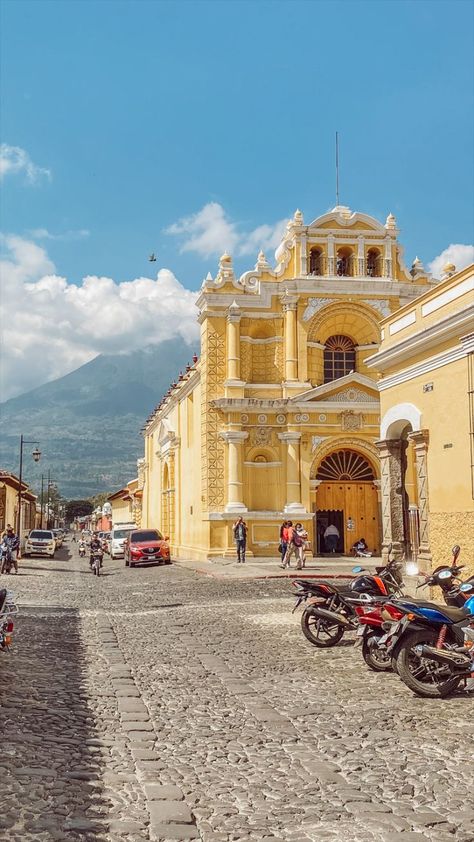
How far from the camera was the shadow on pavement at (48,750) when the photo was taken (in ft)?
15.1

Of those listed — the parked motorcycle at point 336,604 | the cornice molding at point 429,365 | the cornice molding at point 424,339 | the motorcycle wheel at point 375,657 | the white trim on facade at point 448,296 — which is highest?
the white trim on facade at point 448,296

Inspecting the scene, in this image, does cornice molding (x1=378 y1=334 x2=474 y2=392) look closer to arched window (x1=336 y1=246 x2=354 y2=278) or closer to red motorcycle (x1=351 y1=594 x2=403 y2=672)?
red motorcycle (x1=351 y1=594 x2=403 y2=672)

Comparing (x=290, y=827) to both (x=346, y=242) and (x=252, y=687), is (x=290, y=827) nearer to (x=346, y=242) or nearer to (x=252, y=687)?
(x=252, y=687)

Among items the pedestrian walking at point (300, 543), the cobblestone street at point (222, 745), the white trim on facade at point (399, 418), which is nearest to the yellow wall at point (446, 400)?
the white trim on facade at point (399, 418)

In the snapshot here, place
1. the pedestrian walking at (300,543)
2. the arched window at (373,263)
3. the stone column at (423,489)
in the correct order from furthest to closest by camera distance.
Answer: the arched window at (373,263) → the pedestrian walking at (300,543) → the stone column at (423,489)

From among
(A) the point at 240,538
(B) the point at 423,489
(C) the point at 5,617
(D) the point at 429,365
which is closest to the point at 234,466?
(A) the point at 240,538

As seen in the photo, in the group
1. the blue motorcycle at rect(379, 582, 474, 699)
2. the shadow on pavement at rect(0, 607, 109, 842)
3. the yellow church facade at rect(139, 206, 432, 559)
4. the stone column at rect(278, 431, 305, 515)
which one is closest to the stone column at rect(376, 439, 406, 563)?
the shadow on pavement at rect(0, 607, 109, 842)

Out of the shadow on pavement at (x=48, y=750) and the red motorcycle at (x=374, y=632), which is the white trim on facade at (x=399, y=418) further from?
the shadow on pavement at (x=48, y=750)

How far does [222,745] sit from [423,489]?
396 inches

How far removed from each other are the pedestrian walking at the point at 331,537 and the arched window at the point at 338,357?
19.5ft

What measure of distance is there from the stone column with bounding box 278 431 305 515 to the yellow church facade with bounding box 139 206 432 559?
38 millimetres

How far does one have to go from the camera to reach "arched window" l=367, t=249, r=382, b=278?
34562 mm

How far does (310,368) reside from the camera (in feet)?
111

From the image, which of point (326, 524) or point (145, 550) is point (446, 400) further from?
point (145, 550)
